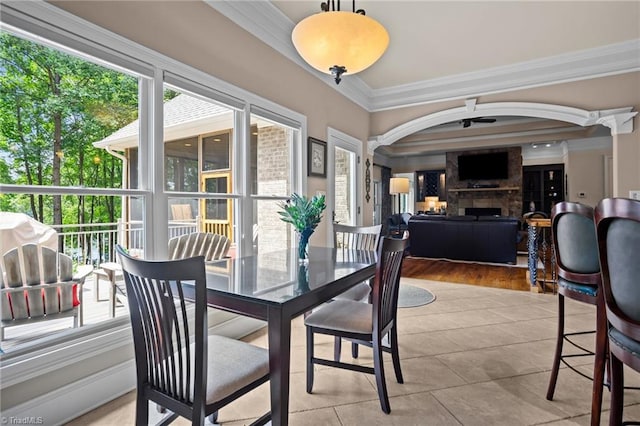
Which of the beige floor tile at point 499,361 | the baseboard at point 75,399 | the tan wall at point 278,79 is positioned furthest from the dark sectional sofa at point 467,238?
the baseboard at point 75,399

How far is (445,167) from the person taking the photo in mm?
11219

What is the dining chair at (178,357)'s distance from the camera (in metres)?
1.12

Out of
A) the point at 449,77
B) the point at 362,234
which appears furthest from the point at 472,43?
the point at 362,234

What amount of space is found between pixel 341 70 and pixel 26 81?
1.71 metres

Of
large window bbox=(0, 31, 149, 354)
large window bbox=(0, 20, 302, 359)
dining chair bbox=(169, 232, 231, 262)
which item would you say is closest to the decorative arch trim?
large window bbox=(0, 20, 302, 359)

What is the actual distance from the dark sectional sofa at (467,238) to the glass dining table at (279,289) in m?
4.67

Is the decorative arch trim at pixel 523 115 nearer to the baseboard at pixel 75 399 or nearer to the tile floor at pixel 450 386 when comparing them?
the tile floor at pixel 450 386

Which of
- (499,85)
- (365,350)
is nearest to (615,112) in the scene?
(499,85)

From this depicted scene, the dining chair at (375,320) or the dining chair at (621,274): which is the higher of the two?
the dining chair at (621,274)

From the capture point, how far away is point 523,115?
4.42m

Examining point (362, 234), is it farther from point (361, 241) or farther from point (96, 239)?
point (96, 239)

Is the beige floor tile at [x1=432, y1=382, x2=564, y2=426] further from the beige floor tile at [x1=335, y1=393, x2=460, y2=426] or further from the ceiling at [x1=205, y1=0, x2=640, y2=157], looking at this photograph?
the ceiling at [x1=205, y1=0, x2=640, y2=157]

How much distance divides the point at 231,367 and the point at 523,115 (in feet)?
15.6

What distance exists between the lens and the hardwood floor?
4.76 m
